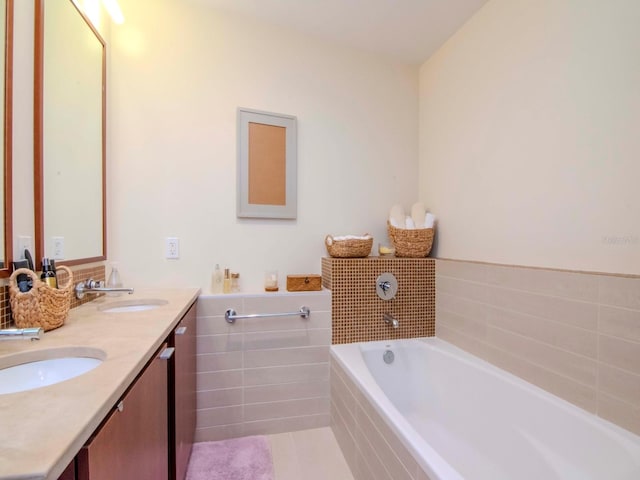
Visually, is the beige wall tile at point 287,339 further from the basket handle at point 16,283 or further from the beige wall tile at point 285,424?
the basket handle at point 16,283

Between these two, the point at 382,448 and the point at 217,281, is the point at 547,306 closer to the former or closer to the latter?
the point at 382,448

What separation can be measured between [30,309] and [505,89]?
7.43 ft

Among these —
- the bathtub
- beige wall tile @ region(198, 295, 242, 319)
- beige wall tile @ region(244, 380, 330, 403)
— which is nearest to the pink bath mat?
beige wall tile @ region(244, 380, 330, 403)

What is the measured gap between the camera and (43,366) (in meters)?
0.78

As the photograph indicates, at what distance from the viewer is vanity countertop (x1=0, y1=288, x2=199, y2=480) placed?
40 centimetres

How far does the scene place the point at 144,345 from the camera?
81 cm

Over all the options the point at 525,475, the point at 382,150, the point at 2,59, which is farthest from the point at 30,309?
the point at 382,150

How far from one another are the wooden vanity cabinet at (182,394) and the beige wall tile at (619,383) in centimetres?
165

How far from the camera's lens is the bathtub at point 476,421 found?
100 centimetres

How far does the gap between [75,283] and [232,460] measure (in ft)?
3.93

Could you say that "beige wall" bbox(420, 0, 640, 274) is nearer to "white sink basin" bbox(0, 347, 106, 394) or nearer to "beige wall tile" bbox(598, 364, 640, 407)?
"beige wall tile" bbox(598, 364, 640, 407)

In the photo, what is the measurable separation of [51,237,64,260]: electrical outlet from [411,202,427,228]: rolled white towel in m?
1.99

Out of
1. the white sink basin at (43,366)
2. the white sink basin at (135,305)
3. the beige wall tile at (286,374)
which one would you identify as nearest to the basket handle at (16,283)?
the white sink basin at (43,366)

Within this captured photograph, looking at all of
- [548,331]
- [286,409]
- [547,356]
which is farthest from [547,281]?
[286,409]
